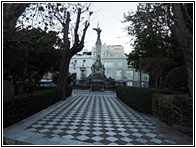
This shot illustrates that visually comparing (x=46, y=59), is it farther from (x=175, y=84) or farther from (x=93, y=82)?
(x=93, y=82)

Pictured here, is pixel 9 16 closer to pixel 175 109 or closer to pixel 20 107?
pixel 20 107

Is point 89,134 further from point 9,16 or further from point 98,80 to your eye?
point 98,80

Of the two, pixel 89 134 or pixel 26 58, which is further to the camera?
pixel 26 58

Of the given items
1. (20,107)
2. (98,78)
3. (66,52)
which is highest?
(66,52)

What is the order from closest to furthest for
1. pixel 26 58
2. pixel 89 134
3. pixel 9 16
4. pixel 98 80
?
pixel 9 16 < pixel 89 134 < pixel 26 58 < pixel 98 80

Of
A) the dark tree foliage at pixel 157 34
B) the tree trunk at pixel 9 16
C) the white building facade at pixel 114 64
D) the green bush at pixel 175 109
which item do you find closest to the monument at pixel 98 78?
the dark tree foliage at pixel 157 34

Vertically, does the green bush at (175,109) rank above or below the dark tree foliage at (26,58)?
below

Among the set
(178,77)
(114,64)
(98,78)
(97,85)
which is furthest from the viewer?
(114,64)

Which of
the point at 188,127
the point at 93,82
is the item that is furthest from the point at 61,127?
the point at 93,82

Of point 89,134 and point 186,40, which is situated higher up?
point 186,40

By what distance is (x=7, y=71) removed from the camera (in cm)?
676

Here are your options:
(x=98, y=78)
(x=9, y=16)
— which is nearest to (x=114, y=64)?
(x=98, y=78)

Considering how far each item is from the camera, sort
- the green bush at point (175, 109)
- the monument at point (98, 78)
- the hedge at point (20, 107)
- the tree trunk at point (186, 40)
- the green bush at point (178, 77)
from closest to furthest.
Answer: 1. the tree trunk at point (186, 40)
2. the green bush at point (175, 109)
3. the hedge at point (20, 107)
4. the green bush at point (178, 77)
5. the monument at point (98, 78)

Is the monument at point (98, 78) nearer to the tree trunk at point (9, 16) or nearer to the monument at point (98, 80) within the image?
the monument at point (98, 80)
